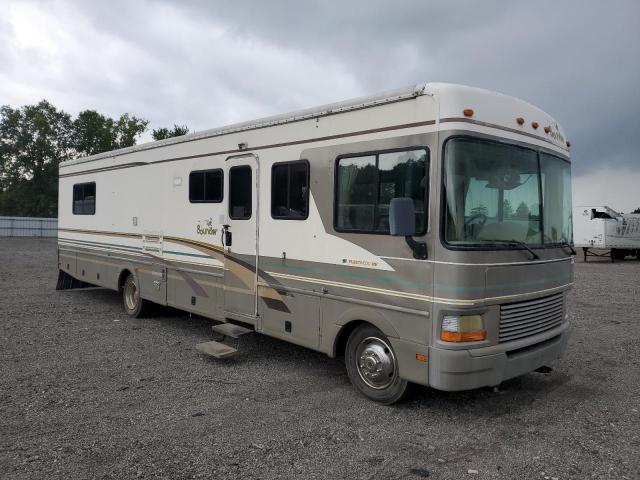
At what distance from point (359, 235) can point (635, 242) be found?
24414 mm

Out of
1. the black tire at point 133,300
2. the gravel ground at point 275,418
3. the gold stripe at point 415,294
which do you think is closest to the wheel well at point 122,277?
the black tire at point 133,300

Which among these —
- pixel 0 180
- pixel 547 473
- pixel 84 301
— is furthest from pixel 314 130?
pixel 0 180

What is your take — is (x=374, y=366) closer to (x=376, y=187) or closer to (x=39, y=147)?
(x=376, y=187)

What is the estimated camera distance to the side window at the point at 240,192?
628 centimetres

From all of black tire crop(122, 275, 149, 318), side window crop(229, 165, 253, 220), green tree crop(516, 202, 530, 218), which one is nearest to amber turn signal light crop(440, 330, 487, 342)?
green tree crop(516, 202, 530, 218)

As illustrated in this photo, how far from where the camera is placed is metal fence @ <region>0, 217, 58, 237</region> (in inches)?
1476

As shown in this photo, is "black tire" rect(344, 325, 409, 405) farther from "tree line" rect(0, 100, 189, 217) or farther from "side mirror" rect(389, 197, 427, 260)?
"tree line" rect(0, 100, 189, 217)

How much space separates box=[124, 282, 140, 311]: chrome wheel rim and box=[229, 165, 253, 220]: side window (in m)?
3.30

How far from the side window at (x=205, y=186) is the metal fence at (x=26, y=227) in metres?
36.7

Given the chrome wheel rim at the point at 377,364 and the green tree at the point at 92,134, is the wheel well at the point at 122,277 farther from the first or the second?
the green tree at the point at 92,134

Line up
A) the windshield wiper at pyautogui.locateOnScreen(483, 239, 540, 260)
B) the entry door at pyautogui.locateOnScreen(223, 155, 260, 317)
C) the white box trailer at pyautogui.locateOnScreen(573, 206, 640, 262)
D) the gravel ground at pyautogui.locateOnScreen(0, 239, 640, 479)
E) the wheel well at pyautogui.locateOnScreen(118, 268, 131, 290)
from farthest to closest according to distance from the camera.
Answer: the white box trailer at pyautogui.locateOnScreen(573, 206, 640, 262) → the wheel well at pyautogui.locateOnScreen(118, 268, 131, 290) → the entry door at pyautogui.locateOnScreen(223, 155, 260, 317) → the windshield wiper at pyautogui.locateOnScreen(483, 239, 540, 260) → the gravel ground at pyautogui.locateOnScreen(0, 239, 640, 479)

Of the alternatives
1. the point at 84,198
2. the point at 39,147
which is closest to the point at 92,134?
the point at 39,147

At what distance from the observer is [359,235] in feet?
16.2

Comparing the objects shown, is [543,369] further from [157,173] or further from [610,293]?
[610,293]
